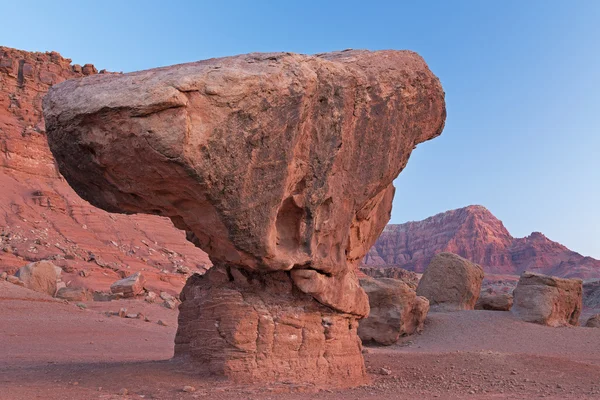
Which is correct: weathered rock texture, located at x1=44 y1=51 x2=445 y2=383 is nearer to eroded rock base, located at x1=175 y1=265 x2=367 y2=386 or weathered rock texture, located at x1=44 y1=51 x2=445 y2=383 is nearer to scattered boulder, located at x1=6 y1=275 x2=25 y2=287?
eroded rock base, located at x1=175 y1=265 x2=367 y2=386

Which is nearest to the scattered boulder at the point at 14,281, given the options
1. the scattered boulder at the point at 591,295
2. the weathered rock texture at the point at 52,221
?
the weathered rock texture at the point at 52,221

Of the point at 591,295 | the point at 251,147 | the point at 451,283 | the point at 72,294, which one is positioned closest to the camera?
the point at 251,147

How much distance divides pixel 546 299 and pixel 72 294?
15.5 metres

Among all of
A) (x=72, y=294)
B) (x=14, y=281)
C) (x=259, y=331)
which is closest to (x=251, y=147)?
(x=259, y=331)

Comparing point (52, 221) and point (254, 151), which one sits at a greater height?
point (52, 221)

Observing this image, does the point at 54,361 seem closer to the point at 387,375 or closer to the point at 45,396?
the point at 45,396

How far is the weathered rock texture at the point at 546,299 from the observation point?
1870 cm

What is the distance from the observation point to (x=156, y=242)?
37.3 meters

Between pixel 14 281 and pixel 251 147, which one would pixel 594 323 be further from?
pixel 14 281

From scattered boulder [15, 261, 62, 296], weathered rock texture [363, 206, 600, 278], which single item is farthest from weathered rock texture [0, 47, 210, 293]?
weathered rock texture [363, 206, 600, 278]

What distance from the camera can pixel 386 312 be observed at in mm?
16938

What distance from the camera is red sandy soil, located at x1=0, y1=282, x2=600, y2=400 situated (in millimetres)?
7109

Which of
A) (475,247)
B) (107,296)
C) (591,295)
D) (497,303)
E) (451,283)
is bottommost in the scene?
(107,296)

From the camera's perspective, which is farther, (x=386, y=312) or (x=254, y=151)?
(x=386, y=312)
